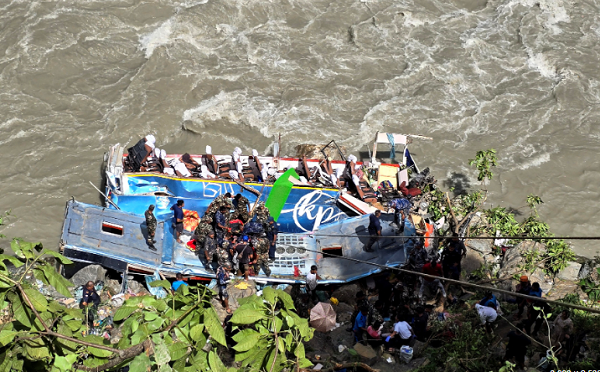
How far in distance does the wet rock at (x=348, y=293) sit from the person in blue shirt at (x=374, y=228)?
3.14 feet

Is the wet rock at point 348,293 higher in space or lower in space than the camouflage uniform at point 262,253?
lower

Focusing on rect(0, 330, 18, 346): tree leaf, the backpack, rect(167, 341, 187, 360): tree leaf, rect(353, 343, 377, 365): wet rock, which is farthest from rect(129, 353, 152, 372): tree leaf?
the backpack

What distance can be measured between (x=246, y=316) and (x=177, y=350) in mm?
511

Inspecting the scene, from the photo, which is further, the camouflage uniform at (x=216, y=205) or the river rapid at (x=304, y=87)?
the river rapid at (x=304, y=87)

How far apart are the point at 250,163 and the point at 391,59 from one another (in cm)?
894

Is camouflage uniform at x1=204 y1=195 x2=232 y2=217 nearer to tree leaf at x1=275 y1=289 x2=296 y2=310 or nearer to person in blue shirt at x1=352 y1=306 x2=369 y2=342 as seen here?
person in blue shirt at x1=352 y1=306 x2=369 y2=342

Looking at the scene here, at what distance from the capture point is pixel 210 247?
12.5 meters

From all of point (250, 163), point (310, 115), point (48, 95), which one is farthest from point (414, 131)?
point (48, 95)

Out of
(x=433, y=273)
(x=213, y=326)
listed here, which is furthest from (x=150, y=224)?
(x=213, y=326)

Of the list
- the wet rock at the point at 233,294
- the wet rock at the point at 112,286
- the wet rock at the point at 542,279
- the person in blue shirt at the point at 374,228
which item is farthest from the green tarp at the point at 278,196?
the wet rock at the point at 542,279

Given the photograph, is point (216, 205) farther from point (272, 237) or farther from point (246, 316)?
point (246, 316)

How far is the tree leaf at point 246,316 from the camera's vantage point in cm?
434

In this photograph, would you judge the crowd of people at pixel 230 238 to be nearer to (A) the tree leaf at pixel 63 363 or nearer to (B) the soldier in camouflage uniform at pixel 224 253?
(B) the soldier in camouflage uniform at pixel 224 253

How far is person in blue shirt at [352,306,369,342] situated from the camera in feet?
34.9
